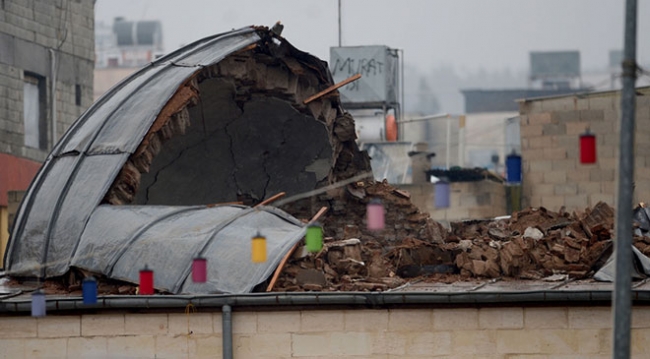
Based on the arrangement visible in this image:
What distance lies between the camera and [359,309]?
65.7 ft

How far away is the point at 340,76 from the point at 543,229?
2553cm

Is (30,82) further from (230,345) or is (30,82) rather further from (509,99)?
(509,99)

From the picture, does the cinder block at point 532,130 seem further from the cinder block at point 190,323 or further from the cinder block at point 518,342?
the cinder block at point 190,323

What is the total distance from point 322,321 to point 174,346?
182 centimetres

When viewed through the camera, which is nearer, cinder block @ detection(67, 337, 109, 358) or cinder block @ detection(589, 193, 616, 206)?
cinder block @ detection(67, 337, 109, 358)

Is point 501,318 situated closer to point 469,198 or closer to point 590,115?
point 590,115

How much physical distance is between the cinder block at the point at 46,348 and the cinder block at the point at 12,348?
0.20 feet

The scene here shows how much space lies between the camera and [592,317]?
1975 cm

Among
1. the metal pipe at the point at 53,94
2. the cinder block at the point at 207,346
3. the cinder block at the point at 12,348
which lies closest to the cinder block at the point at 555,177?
the metal pipe at the point at 53,94

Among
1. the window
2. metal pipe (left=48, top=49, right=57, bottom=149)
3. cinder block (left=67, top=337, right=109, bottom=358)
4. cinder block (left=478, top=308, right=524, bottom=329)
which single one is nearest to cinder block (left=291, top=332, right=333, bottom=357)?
cinder block (left=478, top=308, right=524, bottom=329)

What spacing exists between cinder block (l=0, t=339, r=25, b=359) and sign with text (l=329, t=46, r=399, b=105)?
102 ft

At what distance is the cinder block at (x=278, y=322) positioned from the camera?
65.9ft

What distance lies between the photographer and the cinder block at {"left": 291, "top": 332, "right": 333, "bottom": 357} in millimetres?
20031

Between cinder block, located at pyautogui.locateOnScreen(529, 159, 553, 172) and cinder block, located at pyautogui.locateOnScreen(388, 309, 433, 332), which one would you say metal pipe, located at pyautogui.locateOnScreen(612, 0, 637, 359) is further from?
cinder block, located at pyautogui.locateOnScreen(529, 159, 553, 172)
